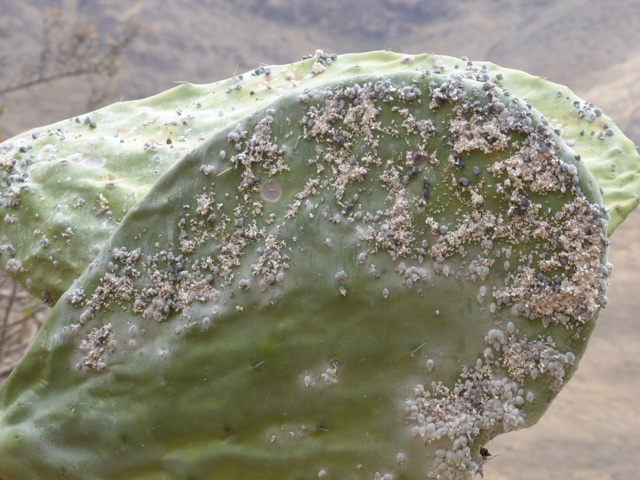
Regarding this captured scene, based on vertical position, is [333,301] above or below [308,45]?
below

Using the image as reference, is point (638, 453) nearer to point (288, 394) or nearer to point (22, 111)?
point (288, 394)

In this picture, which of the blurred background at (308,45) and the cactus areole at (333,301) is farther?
the blurred background at (308,45)

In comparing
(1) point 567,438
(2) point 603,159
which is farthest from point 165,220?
(1) point 567,438

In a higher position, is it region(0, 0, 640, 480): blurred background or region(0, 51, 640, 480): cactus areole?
region(0, 0, 640, 480): blurred background

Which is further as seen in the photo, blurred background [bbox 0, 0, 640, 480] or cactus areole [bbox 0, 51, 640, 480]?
blurred background [bbox 0, 0, 640, 480]

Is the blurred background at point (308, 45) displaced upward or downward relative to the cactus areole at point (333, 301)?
upward
